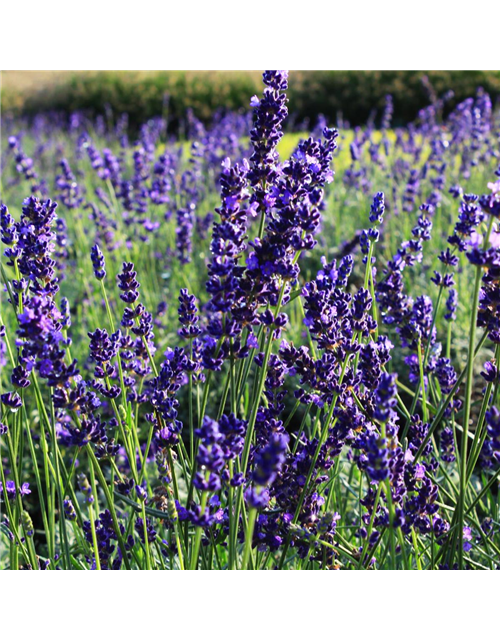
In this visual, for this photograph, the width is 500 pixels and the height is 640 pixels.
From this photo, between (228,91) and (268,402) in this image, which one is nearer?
(268,402)

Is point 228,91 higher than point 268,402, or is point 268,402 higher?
point 228,91

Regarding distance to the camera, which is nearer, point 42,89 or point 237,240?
point 237,240

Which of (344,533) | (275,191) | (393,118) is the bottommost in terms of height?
(344,533)

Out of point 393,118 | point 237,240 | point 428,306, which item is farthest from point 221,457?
point 393,118

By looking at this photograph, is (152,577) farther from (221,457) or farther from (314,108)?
(314,108)

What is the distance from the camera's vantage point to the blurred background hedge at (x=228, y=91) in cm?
1305

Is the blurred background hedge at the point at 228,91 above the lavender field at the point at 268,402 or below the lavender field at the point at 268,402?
above

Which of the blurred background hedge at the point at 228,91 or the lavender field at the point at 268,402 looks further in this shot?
the blurred background hedge at the point at 228,91

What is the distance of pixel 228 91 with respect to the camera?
15.0 meters

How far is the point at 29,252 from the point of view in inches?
61.1

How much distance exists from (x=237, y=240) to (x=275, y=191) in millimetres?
140

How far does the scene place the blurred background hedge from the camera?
13.1m

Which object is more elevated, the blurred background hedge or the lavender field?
the blurred background hedge

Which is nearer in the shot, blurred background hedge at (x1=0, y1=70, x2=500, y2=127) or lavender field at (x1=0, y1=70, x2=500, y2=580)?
lavender field at (x1=0, y1=70, x2=500, y2=580)
